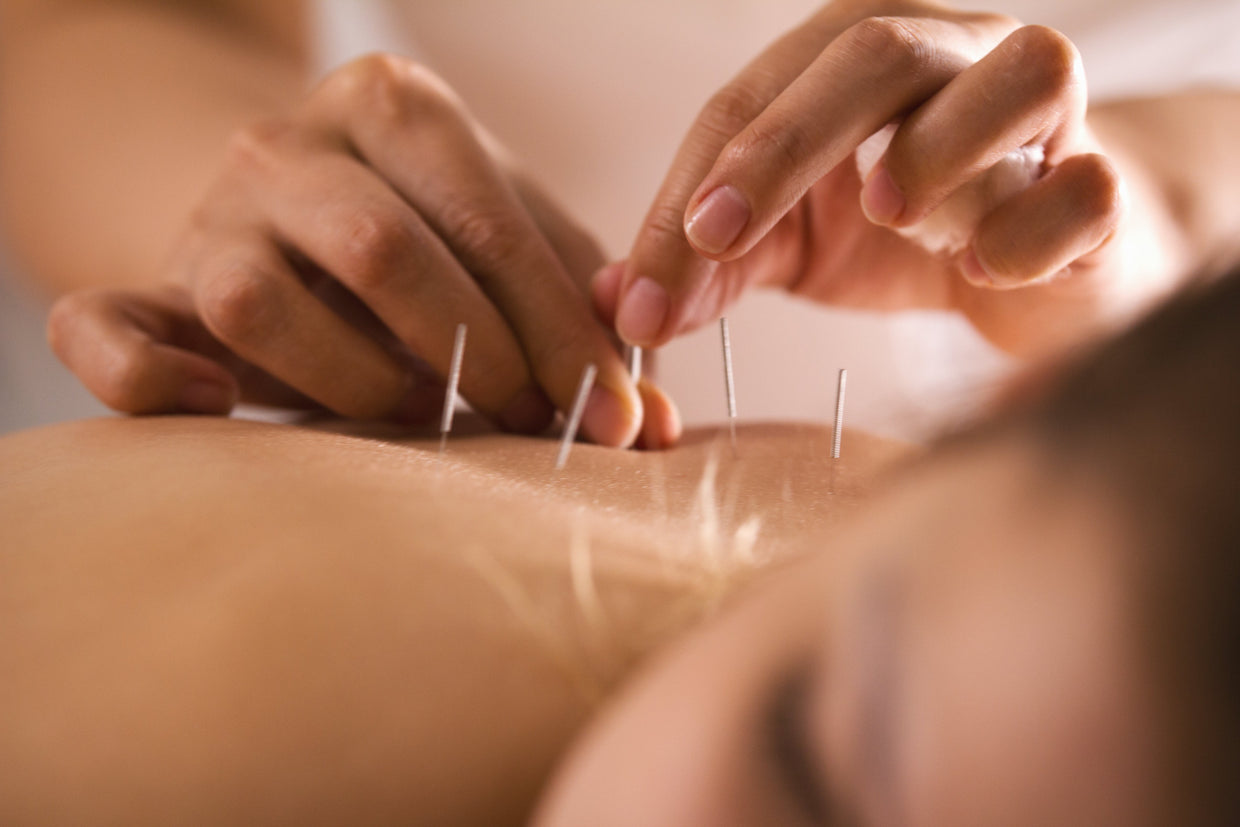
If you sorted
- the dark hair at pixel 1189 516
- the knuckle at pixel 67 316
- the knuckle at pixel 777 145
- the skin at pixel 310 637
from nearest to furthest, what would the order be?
the dark hair at pixel 1189 516 → the skin at pixel 310 637 → the knuckle at pixel 777 145 → the knuckle at pixel 67 316

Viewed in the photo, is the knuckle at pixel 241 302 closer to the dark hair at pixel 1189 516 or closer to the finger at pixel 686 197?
the finger at pixel 686 197

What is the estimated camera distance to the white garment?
Result: 178 cm

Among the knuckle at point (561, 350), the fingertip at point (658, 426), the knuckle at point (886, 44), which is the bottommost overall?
the fingertip at point (658, 426)

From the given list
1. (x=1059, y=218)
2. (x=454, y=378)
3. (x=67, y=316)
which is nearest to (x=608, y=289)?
(x=454, y=378)

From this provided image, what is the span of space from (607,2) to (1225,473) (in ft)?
5.69

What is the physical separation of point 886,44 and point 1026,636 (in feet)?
1.80

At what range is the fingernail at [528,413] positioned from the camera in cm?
88

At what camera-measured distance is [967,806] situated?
0.25 m

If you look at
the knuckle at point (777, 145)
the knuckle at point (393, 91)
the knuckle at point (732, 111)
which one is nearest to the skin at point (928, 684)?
the knuckle at point (777, 145)

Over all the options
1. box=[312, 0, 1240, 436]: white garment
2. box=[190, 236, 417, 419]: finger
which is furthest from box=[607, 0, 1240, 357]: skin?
box=[312, 0, 1240, 436]: white garment

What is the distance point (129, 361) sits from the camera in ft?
2.53

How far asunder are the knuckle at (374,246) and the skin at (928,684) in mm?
581

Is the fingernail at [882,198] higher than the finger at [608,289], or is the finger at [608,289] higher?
the fingernail at [882,198]

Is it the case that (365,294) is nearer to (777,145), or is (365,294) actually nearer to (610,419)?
(610,419)
